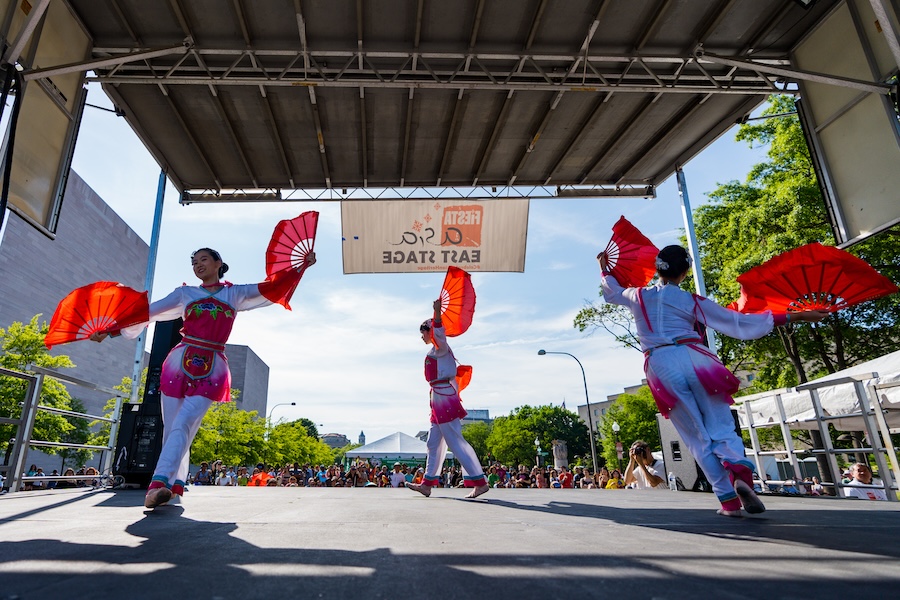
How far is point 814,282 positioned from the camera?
3.82m

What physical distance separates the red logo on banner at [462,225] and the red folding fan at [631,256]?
18.8 feet

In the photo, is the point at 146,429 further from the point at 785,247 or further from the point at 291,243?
the point at 785,247

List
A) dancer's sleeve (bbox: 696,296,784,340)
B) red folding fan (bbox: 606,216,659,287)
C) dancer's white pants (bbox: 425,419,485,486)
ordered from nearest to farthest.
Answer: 1. dancer's sleeve (bbox: 696,296,784,340)
2. red folding fan (bbox: 606,216,659,287)
3. dancer's white pants (bbox: 425,419,485,486)

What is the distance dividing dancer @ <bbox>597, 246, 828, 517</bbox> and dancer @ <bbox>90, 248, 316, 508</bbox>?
9.29 ft

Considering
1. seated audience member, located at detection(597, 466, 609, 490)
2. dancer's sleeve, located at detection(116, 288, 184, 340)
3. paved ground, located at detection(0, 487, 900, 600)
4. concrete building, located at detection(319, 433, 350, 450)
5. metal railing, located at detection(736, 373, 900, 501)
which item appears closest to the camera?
paved ground, located at detection(0, 487, 900, 600)

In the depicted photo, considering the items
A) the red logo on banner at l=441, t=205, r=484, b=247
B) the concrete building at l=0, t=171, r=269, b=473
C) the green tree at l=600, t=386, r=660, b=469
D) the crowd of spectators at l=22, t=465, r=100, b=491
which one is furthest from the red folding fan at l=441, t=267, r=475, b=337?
the green tree at l=600, t=386, r=660, b=469

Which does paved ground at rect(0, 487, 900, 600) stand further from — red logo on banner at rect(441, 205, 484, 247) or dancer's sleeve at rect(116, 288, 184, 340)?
red logo on banner at rect(441, 205, 484, 247)

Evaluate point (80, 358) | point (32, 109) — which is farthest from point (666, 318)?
point (80, 358)

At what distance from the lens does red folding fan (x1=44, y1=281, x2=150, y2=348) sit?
4039mm

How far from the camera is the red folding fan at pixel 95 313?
404 centimetres

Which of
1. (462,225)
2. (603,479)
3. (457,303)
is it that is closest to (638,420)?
(603,479)

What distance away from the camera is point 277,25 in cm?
716

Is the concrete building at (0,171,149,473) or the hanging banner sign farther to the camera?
the concrete building at (0,171,149,473)

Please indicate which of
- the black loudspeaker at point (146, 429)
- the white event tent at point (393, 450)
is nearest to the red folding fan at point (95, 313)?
the black loudspeaker at point (146, 429)
